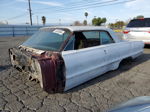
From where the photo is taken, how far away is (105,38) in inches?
149

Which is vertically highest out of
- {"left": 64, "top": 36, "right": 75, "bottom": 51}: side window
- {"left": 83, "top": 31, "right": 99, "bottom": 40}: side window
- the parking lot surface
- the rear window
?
the rear window

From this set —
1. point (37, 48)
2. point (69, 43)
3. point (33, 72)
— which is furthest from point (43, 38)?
point (33, 72)

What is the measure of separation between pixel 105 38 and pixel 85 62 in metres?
1.22

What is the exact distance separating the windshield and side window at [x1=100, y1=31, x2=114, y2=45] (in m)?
1.12

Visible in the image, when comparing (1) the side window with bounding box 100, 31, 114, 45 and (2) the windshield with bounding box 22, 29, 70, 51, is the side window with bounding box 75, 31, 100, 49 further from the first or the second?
(2) the windshield with bounding box 22, 29, 70, 51

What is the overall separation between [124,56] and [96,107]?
→ 2.33m

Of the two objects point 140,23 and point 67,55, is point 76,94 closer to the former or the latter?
point 67,55

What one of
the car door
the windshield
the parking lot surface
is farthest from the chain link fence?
the car door

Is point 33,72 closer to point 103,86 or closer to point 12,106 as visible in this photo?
point 12,106

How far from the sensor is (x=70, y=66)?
2654 mm

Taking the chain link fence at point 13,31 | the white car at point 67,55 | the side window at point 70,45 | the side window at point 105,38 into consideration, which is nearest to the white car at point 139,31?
the white car at point 67,55

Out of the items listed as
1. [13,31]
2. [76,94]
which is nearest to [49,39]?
[76,94]

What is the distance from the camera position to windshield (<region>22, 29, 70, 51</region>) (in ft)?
9.71

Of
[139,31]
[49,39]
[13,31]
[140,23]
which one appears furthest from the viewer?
[13,31]
